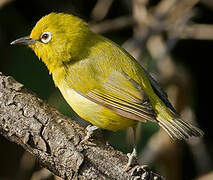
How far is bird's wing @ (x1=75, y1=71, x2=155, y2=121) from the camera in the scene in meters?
3.38

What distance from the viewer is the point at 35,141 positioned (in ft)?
9.66

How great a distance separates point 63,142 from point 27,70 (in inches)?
102

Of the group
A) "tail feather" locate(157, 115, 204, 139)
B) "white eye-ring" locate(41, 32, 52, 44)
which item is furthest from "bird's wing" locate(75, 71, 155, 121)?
"white eye-ring" locate(41, 32, 52, 44)

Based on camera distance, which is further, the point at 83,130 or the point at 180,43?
the point at 180,43

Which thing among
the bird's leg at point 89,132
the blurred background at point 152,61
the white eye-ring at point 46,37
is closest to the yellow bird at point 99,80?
the white eye-ring at point 46,37

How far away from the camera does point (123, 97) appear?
3.60 metres

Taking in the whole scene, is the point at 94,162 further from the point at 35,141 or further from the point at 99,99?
the point at 99,99

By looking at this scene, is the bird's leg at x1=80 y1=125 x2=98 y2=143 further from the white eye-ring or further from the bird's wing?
the white eye-ring

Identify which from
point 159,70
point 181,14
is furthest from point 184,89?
point 181,14

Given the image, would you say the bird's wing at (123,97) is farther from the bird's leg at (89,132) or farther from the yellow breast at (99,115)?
the bird's leg at (89,132)

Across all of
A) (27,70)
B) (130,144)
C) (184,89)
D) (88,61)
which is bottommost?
(130,144)

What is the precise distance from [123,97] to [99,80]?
0.34 meters

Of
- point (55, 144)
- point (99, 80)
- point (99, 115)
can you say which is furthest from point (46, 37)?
point (55, 144)

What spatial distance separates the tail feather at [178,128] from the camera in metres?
3.32
